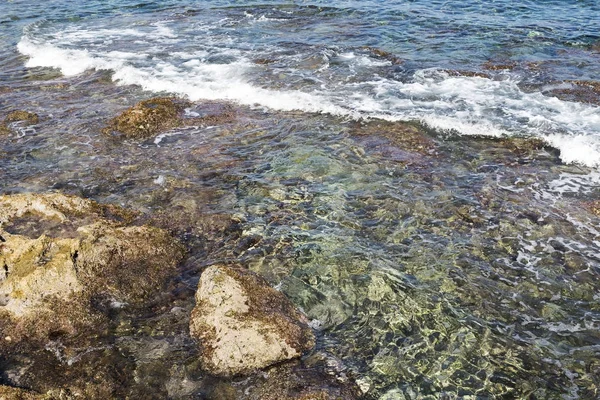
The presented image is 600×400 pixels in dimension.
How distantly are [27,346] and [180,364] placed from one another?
7.32ft

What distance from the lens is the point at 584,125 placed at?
46.8 ft

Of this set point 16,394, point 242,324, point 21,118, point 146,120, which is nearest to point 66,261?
point 16,394

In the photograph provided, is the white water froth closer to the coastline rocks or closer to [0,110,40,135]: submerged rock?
[0,110,40,135]: submerged rock

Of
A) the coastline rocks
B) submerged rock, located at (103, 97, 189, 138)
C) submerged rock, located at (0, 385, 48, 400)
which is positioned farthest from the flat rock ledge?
submerged rock, located at (103, 97, 189, 138)

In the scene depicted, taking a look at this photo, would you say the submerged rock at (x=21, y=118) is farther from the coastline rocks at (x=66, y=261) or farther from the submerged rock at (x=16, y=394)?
the submerged rock at (x=16, y=394)

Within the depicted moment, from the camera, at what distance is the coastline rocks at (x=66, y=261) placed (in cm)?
746

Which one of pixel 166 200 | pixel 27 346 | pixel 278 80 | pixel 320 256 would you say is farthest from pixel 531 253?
pixel 278 80

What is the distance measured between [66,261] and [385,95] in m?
11.9

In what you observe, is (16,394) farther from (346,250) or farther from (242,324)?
(346,250)

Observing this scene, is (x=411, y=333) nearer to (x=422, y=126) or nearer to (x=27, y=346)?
(x=27, y=346)

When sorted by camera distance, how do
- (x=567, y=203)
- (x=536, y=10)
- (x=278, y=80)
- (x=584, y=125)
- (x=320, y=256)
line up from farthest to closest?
(x=536, y=10)
(x=278, y=80)
(x=584, y=125)
(x=567, y=203)
(x=320, y=256)

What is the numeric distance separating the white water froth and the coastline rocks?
815 centimetres

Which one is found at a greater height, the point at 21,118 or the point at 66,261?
the point at 66,261

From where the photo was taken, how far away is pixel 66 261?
7.89m
